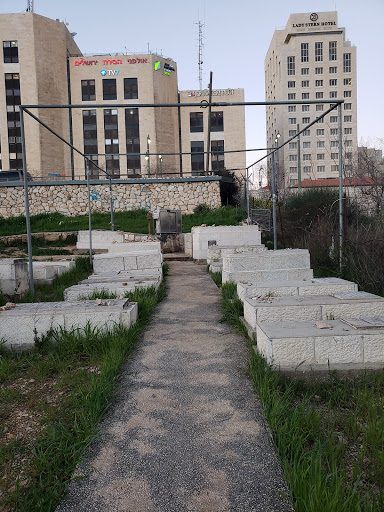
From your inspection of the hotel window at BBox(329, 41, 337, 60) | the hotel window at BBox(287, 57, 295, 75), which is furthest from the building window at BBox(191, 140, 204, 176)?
the hotel window at BBox(329, 41, 337, 60)

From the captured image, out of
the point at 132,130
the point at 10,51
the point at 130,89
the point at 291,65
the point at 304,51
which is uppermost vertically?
the point at 304,51

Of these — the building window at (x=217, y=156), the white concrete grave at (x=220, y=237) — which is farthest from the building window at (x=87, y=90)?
the white concrete grave at (x=220, y=237)

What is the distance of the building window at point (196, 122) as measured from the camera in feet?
161

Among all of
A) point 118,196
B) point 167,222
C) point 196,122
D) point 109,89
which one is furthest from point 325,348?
point 109,89

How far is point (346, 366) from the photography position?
3104 millimetres

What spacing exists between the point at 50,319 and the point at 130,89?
47.5m

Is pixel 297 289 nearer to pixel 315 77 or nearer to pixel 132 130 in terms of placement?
pixel 132 130

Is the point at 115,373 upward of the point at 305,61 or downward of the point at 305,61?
downward

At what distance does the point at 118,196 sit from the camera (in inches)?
982

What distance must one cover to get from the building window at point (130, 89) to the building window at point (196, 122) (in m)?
6.76

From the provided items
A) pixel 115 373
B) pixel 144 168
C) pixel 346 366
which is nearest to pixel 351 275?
pixel 346 366

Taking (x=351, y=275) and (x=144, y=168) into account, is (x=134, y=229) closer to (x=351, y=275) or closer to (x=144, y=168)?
(x=351, y=275)

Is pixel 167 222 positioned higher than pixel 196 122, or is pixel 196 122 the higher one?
pixel 196 122

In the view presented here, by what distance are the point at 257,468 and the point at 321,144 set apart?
71.2 metres
